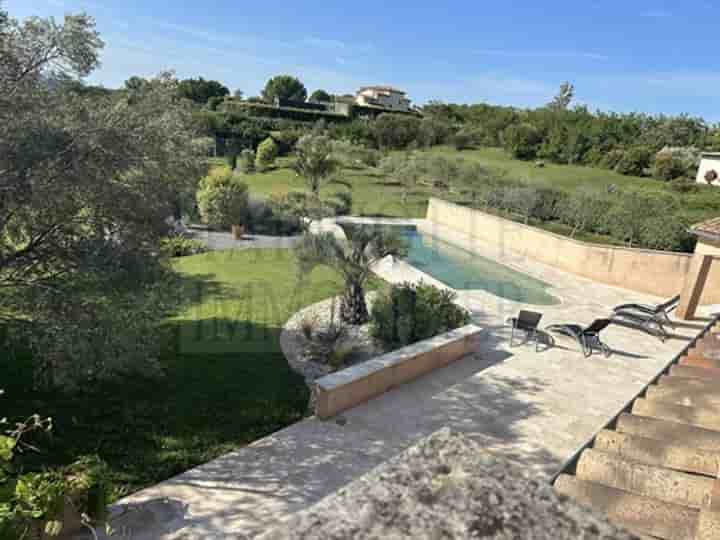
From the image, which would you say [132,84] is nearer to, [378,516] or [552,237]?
[378,516]

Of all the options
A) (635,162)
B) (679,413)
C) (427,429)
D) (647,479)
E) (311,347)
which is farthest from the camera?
(635,162)

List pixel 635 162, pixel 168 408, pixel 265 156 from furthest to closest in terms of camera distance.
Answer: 1. pixel 265 156
2. pixel 635 162
3. pixel 168 408

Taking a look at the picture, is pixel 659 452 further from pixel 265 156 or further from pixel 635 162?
pixel 635 162

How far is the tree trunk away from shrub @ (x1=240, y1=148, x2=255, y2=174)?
35849 millimetres

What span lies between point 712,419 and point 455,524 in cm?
410

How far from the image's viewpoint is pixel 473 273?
831 inches

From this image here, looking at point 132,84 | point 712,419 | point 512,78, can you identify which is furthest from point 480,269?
point 512,78

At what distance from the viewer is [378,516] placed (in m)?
1.41

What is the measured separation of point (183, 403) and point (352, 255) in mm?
6397

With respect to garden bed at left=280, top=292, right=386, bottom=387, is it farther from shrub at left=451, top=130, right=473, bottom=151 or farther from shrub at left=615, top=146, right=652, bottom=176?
shrub at left=451, top=130, right=473, bottom=151

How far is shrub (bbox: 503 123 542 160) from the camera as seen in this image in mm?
54594

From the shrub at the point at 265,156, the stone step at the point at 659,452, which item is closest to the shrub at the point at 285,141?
the shrub at the point at 265,156

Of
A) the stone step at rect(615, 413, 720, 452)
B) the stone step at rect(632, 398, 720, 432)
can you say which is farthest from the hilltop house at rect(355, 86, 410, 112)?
the stone step at rect(615, 413, 720, 452)

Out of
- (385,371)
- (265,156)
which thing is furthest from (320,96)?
(385,371)
